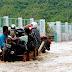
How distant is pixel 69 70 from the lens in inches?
372

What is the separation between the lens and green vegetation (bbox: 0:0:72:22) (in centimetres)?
6875

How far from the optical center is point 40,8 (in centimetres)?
7512

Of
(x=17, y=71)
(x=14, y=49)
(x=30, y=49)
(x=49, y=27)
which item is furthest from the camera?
(x=49, y=27)

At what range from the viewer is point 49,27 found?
34.8 metres

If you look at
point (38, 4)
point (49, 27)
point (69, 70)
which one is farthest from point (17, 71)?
point (38, 4)

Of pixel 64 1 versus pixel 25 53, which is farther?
pixel 64 1

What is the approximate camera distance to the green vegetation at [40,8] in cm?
6875

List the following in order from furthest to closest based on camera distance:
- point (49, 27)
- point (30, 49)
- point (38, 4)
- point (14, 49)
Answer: point (38, 4) → point (49, 27) → point (30, 49) → point (14, 49)

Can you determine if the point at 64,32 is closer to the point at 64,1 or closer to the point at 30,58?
the point at 30,58

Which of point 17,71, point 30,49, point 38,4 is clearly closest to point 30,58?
point 30,49

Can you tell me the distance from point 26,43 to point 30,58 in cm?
67

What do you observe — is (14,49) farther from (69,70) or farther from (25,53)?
(69,70)

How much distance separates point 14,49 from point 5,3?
207 feet

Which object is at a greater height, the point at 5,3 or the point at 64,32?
the point at 5,3
